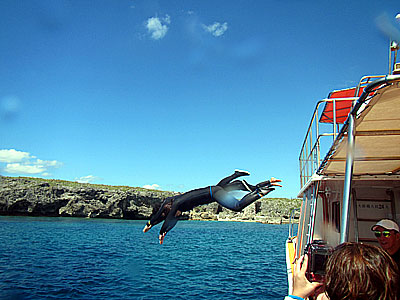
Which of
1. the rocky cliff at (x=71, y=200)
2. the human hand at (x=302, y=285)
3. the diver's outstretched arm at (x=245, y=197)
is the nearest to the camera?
the human hand at (x=302, y=285)

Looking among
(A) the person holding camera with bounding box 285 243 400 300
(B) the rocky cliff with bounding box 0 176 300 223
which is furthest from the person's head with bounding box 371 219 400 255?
(B) the rocky cliff with bounding box 0 176 300 223

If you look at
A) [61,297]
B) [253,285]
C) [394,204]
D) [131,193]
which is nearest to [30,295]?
[61,297]

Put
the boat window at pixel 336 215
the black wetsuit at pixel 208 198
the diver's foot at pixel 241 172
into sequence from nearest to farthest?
the black wetsuit at pixel 208 198
the diver's foot at pixel 241 172
the boat window at pixel 336 215

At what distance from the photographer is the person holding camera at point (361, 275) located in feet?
5.40

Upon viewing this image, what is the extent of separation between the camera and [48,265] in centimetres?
2253

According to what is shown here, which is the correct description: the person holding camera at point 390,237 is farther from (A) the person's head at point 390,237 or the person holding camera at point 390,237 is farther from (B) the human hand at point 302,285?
(B) the human hand at point 302,285

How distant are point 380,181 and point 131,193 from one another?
6196 centimetres

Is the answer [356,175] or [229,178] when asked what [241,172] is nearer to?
[229,178]

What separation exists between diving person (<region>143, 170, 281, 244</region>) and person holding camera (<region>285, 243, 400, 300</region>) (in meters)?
5.32

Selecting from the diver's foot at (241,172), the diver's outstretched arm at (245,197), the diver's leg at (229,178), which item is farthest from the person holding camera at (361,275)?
the diver's leg at (229,178)

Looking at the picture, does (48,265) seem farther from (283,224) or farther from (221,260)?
(283,224)

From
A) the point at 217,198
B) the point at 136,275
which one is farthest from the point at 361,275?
the point at 136,275

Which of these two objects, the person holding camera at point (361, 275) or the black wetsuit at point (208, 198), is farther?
the black wetsuit at point (208, 198)

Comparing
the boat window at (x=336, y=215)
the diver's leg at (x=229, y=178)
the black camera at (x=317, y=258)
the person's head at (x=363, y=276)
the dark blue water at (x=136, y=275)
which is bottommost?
the dark blue water at (x=136, y=275)
